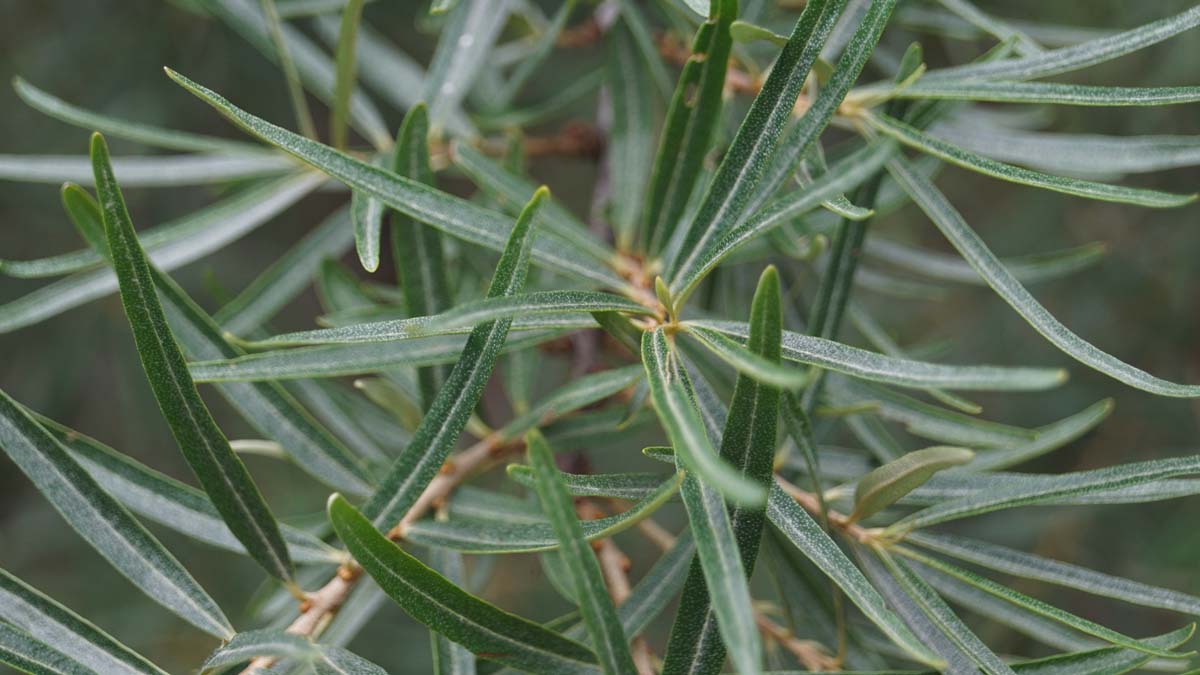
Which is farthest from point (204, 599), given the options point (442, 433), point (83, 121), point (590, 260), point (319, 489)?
point (319, 489)

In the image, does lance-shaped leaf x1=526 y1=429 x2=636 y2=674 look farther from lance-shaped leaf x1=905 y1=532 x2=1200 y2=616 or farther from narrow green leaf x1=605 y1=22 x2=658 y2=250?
narrow green leaf x1=605 y1=22 x2=658 y2=250

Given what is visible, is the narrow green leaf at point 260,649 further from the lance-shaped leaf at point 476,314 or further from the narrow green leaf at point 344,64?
the narrow green leaf at point 344,64

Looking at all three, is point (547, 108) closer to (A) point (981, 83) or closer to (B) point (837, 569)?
(A) point (981, 83)

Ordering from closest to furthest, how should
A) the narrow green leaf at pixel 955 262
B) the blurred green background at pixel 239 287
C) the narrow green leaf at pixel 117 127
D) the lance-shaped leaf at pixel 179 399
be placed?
the lance-shaped leaf at pixel 179 399 → the narrow green leaf at pixel 117 127 → the narrow green leaf at pixel 955 262 → the blurred green background at pixel 239 287

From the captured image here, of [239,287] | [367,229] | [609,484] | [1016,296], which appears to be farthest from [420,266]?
[239,287]

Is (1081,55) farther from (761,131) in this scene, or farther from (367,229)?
(367,229)

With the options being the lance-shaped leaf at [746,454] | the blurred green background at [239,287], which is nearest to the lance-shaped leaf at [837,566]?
the lance-shaped leaf at [746,454]
